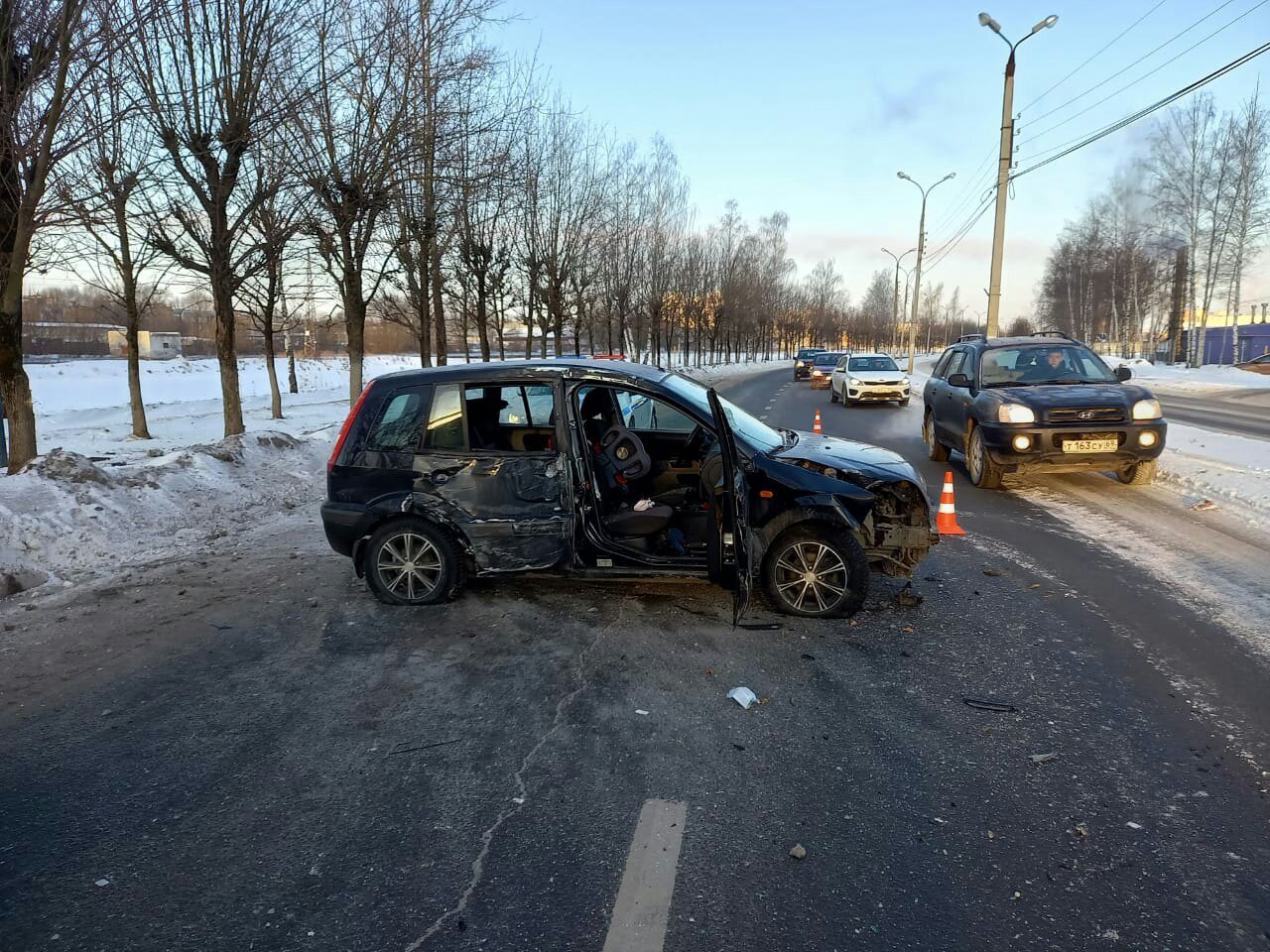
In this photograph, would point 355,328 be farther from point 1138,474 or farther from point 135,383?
point 1138,474

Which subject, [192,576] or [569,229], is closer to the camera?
[192,576]

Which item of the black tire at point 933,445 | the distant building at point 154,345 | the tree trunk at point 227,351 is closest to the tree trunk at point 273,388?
the tree trunk at point 227,351

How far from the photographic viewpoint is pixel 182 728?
3.57 m

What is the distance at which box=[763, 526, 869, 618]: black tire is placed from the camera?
15.5 feet

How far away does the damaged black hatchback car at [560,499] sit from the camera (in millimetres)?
4758

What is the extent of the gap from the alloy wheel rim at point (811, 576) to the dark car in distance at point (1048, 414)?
4896mm

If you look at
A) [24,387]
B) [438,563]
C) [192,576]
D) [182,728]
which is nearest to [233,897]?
[182,728]

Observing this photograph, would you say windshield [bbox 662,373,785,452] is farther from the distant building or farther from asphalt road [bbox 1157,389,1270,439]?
the distant building

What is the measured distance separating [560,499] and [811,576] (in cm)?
171

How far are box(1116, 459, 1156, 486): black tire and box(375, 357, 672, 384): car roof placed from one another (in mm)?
6757

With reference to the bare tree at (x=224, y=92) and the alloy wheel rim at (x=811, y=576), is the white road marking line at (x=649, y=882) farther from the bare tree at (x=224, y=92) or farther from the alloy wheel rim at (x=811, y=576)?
the bare tree at (x=224, y=92)

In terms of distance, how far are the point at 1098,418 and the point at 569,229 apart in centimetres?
2092

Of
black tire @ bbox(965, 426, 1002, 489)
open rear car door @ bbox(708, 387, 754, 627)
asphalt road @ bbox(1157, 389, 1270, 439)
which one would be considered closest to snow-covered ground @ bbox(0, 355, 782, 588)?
open rear car door @ bbox(708, 387, 754, 627)

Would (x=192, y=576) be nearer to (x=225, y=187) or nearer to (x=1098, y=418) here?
(x=225, y=187)
